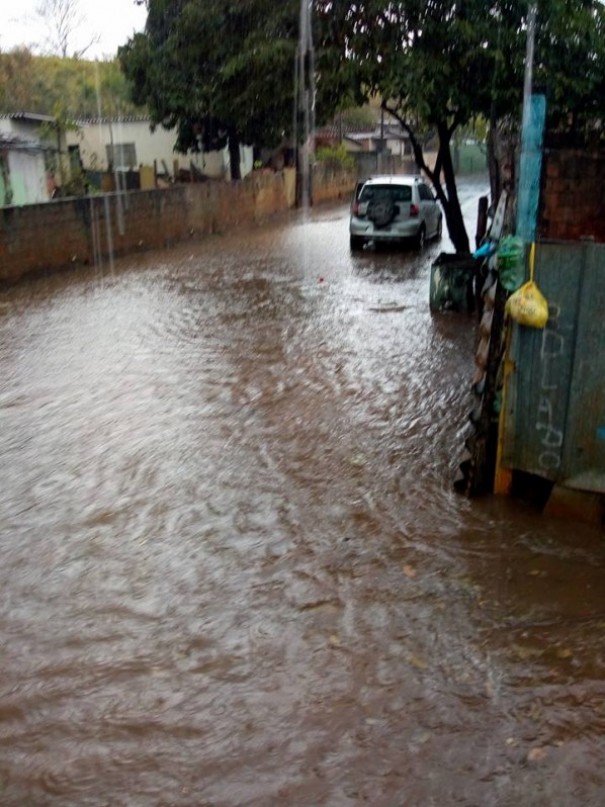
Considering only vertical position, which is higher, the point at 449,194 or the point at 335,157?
the point at 335,157

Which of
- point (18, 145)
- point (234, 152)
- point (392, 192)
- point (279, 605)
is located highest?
point (18, 145)

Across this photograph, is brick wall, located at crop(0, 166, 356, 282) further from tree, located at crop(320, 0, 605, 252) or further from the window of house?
the window of house

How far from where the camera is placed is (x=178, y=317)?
38.2 feet

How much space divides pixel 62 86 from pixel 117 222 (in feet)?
89.0

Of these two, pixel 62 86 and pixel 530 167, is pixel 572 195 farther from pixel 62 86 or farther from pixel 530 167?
pixel 62 86

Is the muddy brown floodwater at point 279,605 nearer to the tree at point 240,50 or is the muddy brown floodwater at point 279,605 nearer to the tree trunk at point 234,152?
the tree at point 240,50

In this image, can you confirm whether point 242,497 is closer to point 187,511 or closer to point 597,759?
point 187,511

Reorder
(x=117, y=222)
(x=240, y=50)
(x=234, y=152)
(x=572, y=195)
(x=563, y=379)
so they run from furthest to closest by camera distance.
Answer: (x=234, y=152)
(x=117, y=222)
(x=240, y=50)
(x=572, y=195)
(x=563, y=379)

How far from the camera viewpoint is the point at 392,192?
18.0 metres

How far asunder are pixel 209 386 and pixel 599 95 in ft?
27.4

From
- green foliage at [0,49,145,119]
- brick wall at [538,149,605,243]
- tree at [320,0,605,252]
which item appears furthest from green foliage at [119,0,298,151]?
green foliage at [0,49,145,119]

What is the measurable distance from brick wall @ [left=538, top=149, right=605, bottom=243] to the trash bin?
1.91 metres

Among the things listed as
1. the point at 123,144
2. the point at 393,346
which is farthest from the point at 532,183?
the point at 123,144

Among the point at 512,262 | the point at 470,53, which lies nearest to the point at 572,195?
the point at 470,53
